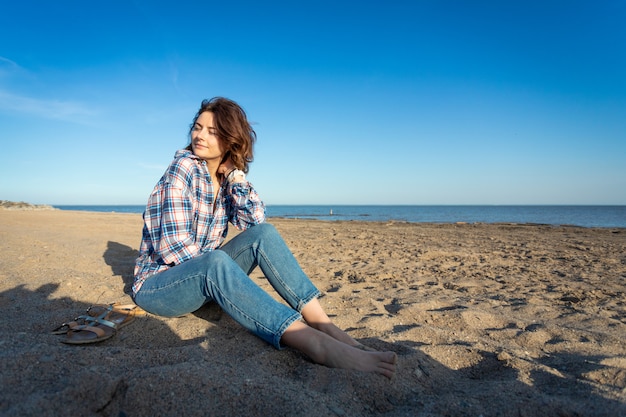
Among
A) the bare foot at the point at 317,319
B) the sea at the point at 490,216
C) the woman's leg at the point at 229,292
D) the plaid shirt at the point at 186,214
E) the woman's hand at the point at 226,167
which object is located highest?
the woman's hand at the point at 226,167

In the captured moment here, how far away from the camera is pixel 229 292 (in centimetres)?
185

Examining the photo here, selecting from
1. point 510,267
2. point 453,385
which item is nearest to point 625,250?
point 510,267

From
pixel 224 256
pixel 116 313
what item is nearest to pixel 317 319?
pixel 224 256

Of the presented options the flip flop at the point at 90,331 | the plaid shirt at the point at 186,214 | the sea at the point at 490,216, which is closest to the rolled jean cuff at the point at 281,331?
the plaid shirt at the point at 186,214

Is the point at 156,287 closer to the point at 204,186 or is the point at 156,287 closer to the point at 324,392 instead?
the point at 204,186

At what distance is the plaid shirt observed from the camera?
6.82 feet

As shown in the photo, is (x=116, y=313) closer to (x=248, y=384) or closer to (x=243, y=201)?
(x=243, y=201)

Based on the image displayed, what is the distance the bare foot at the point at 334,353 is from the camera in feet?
5.35

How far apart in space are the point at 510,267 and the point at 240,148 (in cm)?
392

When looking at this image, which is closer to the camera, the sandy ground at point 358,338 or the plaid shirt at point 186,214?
the sandy ground at point 358,338

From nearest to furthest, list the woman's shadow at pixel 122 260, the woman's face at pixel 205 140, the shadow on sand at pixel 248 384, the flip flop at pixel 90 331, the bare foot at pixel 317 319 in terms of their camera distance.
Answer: the shadow on sand at pixel 248 384 → the flip flop at pixel 90 331 → the bare foot at pixel 317 319 → the woman's face at pixel 205 140 → the woman's shadow at pixel 122 260

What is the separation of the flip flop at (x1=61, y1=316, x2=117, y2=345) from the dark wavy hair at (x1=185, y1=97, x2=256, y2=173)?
47.5 inches

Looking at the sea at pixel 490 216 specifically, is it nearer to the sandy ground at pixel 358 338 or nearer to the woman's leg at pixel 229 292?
the sandy ground at pixel 358 338

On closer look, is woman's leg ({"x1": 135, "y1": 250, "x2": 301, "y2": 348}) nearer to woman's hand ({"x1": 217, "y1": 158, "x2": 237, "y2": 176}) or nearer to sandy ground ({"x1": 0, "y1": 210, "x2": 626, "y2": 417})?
sandy ground ({"x1": 0, "y1": 210, "x2": 626, "y2": 417})
